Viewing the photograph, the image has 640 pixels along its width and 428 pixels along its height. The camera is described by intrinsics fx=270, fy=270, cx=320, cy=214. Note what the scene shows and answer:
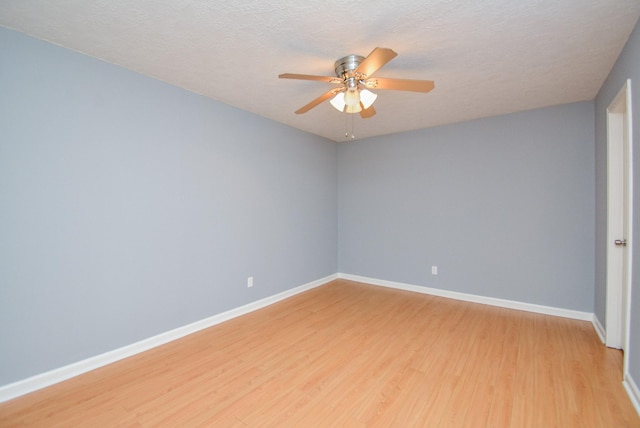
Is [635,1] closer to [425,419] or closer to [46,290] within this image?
[425,419]

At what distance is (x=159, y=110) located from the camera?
250 centimetres

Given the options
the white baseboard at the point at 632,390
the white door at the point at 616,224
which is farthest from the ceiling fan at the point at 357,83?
the white baseboard at the point at 632,390

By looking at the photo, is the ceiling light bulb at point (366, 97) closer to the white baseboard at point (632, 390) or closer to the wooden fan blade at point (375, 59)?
the wooden fan blade at point (375, 59)

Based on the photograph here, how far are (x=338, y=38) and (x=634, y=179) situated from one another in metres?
2.16

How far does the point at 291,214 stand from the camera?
3.91 meters

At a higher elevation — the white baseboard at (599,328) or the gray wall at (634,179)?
the gray wall at (634,179)

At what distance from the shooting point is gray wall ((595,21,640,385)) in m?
1.71

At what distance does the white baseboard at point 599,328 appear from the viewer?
2.48 meters

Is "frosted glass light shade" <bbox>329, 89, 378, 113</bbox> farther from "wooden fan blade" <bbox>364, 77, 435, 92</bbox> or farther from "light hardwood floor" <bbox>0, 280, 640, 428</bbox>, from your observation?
"light hardwood floor" <bbox>0, 280, 640, 428</bbox>

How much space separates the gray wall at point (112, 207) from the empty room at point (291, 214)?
14 mm

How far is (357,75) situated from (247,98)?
56.9 inches

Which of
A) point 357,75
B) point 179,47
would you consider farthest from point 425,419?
point 179,47

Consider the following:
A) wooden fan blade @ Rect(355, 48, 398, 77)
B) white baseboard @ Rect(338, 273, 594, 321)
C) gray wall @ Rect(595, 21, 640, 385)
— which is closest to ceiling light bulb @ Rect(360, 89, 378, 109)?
wooden fan blade @ Rect(355, 48, 398, 77)

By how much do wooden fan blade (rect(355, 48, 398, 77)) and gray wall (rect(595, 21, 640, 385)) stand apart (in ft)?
5.27
